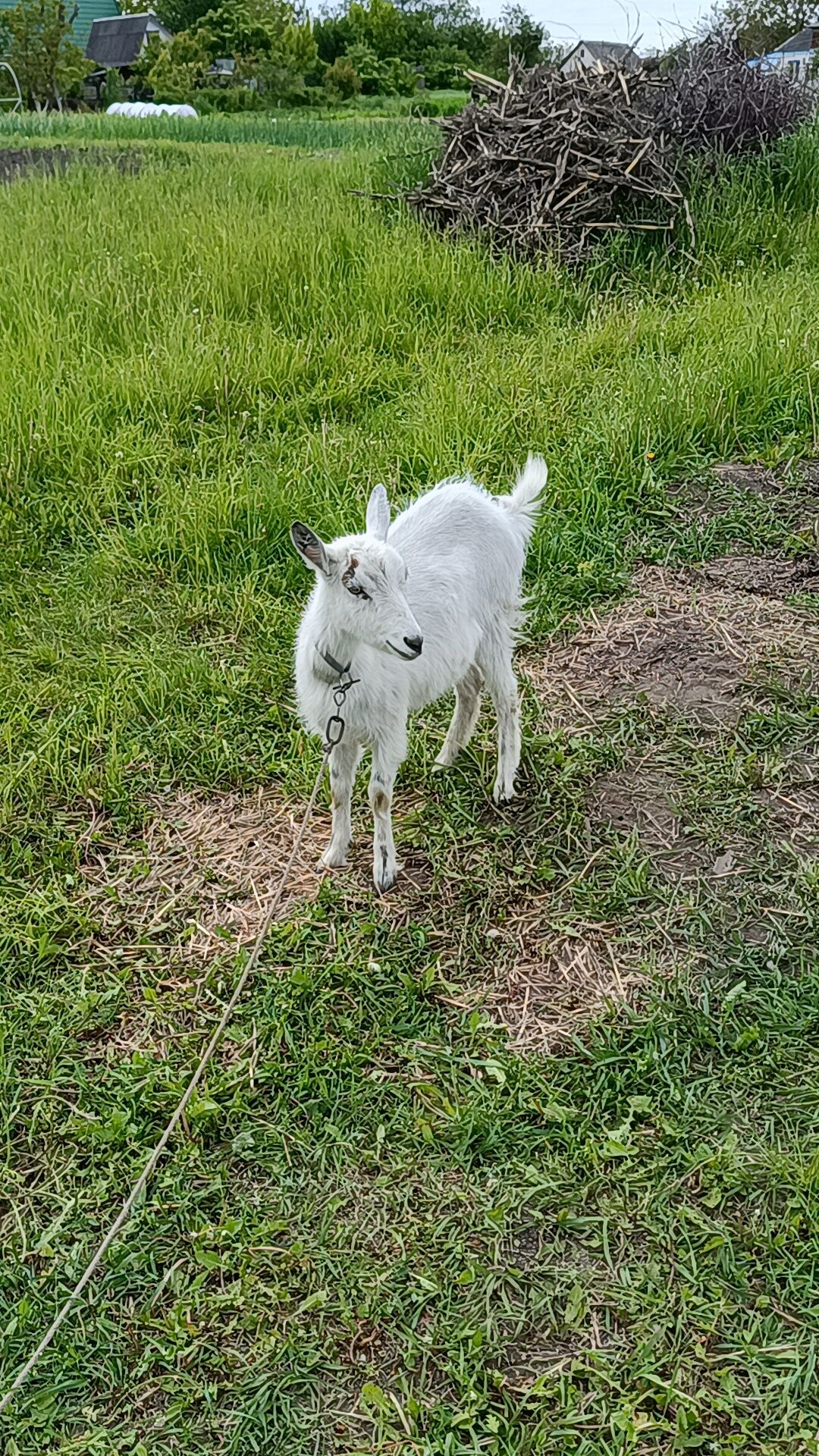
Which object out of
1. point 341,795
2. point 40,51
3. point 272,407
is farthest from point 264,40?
point 341,795

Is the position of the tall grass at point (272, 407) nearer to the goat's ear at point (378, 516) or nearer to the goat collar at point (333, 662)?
the goat collar at point (333, 662)

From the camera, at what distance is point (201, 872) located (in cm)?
335

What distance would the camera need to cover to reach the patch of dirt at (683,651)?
3.91 m

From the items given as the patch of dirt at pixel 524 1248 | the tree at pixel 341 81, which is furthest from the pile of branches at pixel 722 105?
the tree at pixel 341 81

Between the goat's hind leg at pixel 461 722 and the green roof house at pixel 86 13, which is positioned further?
the green roof house at pixel 86 13

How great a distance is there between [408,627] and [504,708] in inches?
37.0

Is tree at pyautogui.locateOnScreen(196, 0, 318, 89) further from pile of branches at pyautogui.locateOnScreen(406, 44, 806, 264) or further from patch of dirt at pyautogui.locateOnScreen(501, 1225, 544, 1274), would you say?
patch of dirt at pyautogui.locateOnScreen(501, 1225, 544, 1274)

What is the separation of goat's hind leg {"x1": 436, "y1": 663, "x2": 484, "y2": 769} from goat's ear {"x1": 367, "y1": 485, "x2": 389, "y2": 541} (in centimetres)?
86

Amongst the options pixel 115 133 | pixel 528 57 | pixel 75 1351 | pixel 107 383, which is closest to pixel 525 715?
pixel 75 1351

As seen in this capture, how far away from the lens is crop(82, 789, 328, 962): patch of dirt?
3146 millimetres

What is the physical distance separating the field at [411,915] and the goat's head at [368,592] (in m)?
0.92

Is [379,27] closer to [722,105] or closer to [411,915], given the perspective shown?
[722,105]

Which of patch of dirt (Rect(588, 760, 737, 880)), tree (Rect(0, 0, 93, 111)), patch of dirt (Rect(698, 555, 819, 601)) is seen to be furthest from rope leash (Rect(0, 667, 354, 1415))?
tree (Rect(0, 0, 93, 111))

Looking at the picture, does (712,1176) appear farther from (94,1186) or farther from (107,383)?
(107,383)
